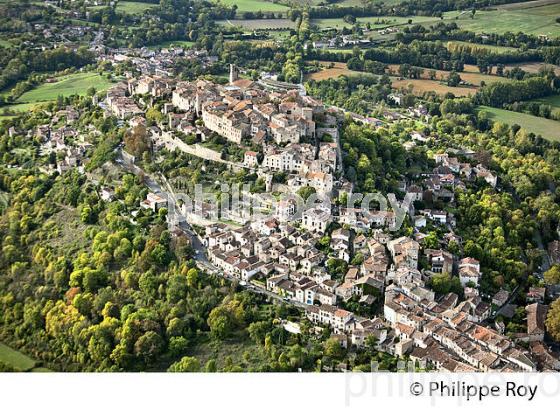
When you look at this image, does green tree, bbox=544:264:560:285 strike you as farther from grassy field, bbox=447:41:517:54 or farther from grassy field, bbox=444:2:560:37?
grassy field, bbox=447:41:517:54

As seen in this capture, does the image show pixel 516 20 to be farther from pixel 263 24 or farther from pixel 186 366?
pixel 186 366

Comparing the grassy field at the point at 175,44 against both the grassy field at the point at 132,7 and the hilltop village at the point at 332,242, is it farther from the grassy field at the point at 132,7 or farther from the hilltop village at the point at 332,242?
the hilltop village at the point at 332,242

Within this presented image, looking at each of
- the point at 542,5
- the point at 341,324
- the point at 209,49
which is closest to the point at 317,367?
the point at 341,324

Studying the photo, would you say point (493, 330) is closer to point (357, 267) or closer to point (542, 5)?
point (357, 267)

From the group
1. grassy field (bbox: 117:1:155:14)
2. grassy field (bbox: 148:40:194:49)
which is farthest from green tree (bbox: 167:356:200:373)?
grassy field (bbox: 117:1:155:14)

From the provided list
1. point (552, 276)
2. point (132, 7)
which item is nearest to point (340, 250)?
point (552, 276)
